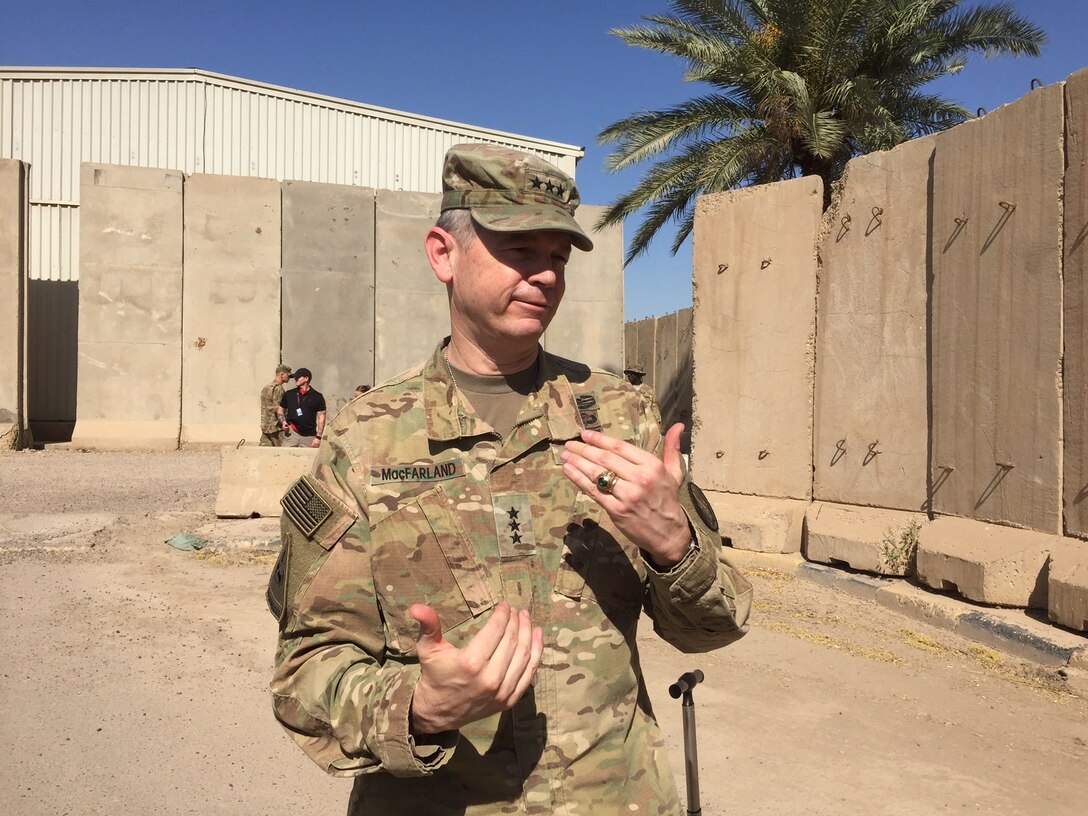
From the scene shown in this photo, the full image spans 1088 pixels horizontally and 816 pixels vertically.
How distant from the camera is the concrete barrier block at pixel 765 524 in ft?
23.2

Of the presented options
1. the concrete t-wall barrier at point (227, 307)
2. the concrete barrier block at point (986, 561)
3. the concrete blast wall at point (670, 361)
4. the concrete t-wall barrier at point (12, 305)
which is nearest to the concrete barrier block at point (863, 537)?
the concrete barrier block at point (986, 561)

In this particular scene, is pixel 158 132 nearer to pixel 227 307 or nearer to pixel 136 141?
pixel 136 141

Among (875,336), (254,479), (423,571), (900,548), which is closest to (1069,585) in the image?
(900,548)

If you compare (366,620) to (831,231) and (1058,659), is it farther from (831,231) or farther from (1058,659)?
(831,231)

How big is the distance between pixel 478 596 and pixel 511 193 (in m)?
0.70

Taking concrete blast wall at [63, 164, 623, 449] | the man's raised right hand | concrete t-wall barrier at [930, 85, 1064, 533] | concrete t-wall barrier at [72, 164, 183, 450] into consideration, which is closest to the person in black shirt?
concrete blast wall at [63, 164, 623, 449]

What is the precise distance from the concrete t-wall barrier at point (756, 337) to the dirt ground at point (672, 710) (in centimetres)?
116

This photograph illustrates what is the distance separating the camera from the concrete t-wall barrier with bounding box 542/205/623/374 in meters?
18.0

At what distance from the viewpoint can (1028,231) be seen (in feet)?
17.3

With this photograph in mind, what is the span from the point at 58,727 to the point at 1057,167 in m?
6.04

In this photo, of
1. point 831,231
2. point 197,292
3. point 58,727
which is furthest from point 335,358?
point 58,727

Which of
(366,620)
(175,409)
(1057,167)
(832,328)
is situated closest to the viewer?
(366,620)

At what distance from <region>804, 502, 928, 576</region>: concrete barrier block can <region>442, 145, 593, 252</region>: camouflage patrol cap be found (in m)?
5.35

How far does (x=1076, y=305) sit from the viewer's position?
4.96 metres
